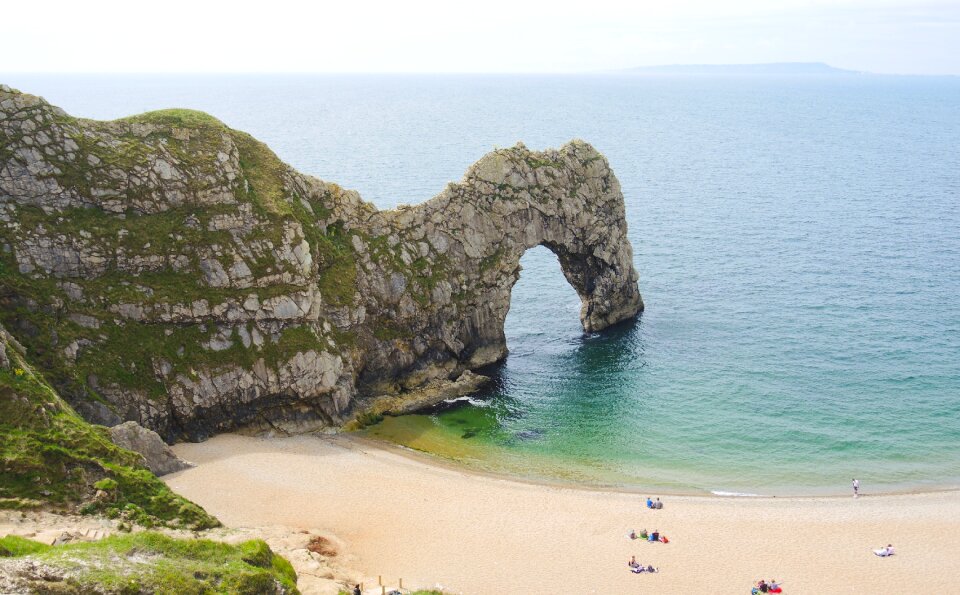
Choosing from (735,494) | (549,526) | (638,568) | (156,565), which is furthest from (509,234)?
(156,565)

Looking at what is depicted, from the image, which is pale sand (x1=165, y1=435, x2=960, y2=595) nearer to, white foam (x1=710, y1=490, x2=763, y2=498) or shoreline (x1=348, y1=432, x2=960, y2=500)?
shoreline (x1=348, y1=432, x2=960, y2=500)

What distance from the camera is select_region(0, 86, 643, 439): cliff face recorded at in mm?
52406

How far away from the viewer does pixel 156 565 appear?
101 feet

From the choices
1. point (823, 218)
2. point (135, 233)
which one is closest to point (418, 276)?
point (135, 233)

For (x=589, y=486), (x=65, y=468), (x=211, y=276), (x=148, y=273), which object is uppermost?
(x=148, y=273)

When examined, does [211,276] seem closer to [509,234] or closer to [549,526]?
[509,234]

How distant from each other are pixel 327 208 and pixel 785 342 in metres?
43.1

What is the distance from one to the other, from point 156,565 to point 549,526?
2333 centimetres

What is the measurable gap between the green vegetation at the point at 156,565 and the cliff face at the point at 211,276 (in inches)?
823

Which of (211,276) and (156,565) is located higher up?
(211,276)

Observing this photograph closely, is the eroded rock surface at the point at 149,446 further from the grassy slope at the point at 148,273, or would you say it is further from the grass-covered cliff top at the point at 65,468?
the grassy slope at the point at 148,273

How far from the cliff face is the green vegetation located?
2091cm

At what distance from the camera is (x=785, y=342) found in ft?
247

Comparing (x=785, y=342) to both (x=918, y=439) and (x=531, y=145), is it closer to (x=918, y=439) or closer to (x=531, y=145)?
(x=918, y=439)
